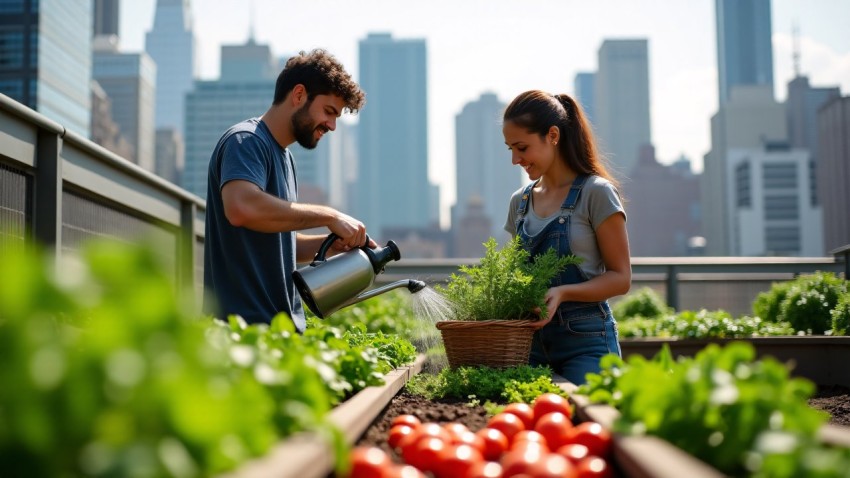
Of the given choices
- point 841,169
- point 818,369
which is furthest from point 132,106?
point 818,369

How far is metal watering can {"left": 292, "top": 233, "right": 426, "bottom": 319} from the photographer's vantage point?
323cm

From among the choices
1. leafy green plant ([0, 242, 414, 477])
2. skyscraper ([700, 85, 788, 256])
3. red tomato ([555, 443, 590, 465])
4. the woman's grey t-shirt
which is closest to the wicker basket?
the woman's grey t-shirt

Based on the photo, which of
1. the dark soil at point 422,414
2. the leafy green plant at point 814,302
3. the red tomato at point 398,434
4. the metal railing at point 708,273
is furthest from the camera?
the metal railing at point 708,273

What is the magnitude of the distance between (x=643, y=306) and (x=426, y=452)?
830cm

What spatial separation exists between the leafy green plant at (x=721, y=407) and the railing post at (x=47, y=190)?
297cm

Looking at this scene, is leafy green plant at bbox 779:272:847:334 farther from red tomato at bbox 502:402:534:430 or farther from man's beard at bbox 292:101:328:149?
red tomato at bbox 502:402:534:430

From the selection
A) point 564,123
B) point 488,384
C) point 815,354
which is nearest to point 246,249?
point 488,384

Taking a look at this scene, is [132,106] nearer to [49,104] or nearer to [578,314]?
[49,104]

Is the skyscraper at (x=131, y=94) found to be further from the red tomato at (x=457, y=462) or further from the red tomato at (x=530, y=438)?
the red tomato at (x=457, y=462)

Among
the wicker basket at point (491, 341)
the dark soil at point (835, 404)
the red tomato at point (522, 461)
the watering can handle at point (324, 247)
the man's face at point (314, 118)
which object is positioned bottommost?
the dark soil at point (835, 404)

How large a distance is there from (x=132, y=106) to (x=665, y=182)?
390 ft

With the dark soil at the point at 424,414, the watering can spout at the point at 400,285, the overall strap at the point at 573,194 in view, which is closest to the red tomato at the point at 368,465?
the dark soil at the point at 424,414

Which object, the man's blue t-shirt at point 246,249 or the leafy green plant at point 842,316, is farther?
the leafy green plant at point 842,316

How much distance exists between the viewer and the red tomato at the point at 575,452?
5.30 feet
